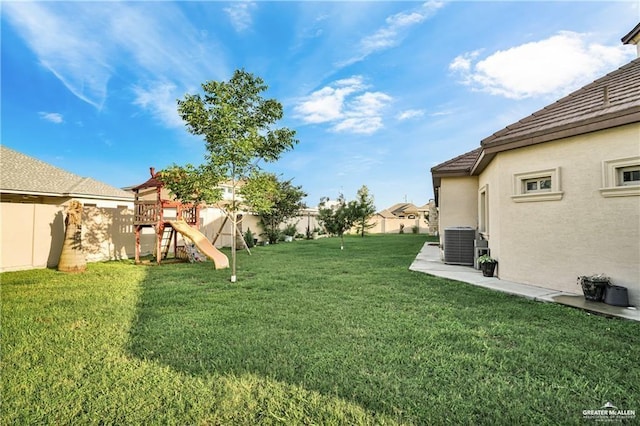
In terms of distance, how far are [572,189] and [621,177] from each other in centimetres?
69

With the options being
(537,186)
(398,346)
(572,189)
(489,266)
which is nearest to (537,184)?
(537,186)

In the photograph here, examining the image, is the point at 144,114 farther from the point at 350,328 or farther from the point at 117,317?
the point at 350,328

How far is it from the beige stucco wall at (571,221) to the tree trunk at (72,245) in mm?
11784

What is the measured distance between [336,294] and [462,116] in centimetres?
1087

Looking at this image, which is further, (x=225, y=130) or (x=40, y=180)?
(x=40, y=180)

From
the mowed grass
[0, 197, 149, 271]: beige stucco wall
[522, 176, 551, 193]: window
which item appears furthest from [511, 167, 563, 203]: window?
[0, 197, 149, 271]: beige stucco wall

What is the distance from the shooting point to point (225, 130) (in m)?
7.52

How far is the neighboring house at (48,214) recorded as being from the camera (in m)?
8.83

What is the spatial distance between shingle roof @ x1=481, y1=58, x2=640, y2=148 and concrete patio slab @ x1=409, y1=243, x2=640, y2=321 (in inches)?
119

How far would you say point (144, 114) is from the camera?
13852 millimetres

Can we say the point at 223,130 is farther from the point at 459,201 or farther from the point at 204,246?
the point at 459,201

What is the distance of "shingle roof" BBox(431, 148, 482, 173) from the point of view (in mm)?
10703

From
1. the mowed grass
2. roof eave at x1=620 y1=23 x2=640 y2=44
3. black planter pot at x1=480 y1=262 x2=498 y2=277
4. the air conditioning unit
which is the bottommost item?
the mowed grass

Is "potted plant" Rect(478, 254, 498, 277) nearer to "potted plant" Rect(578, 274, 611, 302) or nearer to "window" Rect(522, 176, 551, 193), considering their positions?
"window" Rect(522, 176, 551, 193)
